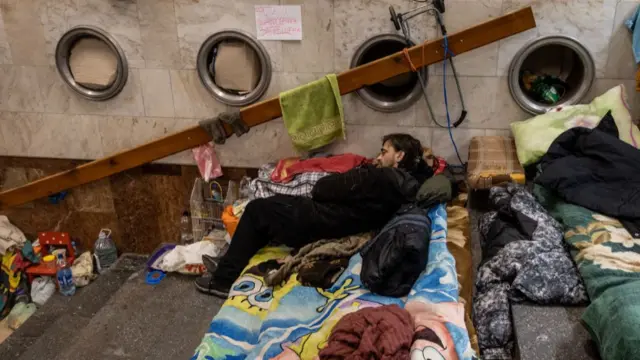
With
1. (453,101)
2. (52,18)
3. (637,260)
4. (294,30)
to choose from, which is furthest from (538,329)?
(52,18)

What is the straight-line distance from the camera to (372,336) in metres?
A: 1.81

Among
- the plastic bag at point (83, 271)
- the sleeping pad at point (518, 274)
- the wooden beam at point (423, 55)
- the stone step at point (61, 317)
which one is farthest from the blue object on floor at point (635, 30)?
the plastic bag at point (83, 271)

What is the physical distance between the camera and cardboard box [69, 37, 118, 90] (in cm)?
342

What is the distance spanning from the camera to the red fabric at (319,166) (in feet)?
10.1

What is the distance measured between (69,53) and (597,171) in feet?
10.3

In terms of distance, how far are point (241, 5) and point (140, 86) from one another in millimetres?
843

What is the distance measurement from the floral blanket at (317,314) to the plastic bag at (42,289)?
178 centimetres

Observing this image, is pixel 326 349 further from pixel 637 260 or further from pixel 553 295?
pixel 637 260

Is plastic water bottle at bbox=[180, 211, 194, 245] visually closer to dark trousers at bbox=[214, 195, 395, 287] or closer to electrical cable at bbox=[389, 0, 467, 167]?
dark trousers at bbox=[214, 195, 395, 287]

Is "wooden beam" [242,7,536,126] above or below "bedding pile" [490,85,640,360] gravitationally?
above

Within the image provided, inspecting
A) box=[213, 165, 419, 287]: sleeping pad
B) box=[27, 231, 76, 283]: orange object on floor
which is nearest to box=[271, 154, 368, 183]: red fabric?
box=[213, 165, 419, 287]: sleeping pad

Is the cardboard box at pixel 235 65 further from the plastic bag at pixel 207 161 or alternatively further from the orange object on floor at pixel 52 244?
the orange object on floor at pixel 52 244

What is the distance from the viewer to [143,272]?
133 inches

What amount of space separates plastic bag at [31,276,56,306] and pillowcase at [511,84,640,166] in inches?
124
